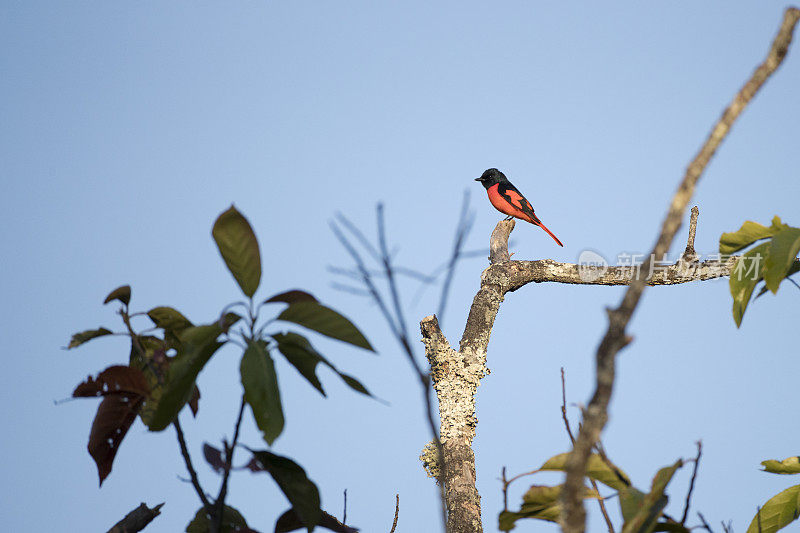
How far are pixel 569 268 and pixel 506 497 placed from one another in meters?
3.35

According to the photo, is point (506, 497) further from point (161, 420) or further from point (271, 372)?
point (161, 420)

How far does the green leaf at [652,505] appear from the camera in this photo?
0.95 metres

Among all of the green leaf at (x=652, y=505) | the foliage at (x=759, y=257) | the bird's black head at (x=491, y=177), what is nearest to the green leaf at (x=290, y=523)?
the green leaf at (x=652, y=505)

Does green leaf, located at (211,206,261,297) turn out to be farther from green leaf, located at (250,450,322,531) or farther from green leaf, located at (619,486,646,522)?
green leaf, located at (619,486,646,522)

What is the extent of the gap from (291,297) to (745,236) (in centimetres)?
113

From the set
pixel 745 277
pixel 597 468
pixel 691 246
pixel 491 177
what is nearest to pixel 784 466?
pixel 745 277

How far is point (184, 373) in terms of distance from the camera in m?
1.15

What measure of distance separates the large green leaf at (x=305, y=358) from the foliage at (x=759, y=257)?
87cm

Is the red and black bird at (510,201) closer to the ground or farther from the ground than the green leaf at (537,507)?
farther from the ground

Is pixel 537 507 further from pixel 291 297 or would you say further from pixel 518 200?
pixel 518 200

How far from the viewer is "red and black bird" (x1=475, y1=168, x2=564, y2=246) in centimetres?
693

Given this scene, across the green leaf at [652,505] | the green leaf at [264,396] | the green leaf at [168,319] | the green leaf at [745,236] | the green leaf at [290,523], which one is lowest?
the green leaf at [652,505]

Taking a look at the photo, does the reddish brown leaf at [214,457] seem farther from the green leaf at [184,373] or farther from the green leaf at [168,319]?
the green leaf at [168,319]

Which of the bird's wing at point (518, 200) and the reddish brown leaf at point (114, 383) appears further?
the bird's wing at point (518, 200)
